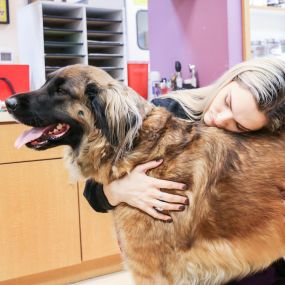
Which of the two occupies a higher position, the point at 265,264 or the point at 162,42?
the point at 162,42

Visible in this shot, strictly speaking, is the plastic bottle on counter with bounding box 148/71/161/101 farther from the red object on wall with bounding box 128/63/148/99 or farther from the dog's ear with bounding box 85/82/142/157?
the dog's ear with bounding box 85/82/142/157

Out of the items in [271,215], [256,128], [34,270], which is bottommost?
[34,270]

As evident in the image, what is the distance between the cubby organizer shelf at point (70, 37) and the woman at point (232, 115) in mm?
1545

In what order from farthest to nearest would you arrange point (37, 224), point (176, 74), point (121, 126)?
point (176, 74)
point (37, 224)
point (121, 126)

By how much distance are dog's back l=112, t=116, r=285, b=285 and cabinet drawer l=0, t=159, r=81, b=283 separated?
1.05 meters

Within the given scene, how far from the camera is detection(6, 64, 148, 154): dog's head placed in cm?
117

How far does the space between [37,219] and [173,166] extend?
1.21m

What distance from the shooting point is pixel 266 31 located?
287cm

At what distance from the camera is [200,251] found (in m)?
1.22

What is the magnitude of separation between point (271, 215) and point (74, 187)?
1288mm

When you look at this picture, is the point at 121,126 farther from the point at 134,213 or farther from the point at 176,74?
the point at 176,74

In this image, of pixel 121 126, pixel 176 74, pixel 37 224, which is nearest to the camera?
pixel 121 126

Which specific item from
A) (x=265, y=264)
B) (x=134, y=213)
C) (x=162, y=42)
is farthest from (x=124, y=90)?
(x=162, y=42)

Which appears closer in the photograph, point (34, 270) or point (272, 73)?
point (272, 73)
